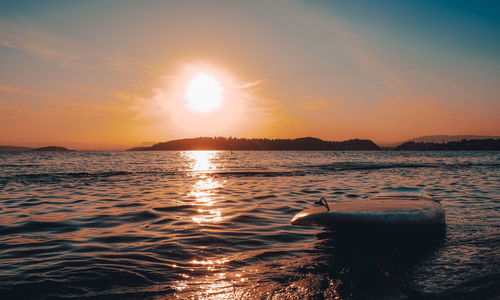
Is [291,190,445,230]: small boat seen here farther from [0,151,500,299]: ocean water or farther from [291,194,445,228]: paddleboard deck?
[0,151,500,299]: ocean water

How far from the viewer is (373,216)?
6.99m

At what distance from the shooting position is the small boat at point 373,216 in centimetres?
686

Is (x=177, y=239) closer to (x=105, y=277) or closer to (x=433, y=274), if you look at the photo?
(x=105, y=277)

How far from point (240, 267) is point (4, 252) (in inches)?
192

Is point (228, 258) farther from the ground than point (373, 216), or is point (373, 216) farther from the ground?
point (373, 216)

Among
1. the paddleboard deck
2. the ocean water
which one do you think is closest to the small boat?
the paddleboard deck

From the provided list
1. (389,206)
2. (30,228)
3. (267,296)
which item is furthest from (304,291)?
(30,228)

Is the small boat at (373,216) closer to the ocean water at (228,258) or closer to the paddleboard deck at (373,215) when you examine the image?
the paddleboard deck at (373,215)

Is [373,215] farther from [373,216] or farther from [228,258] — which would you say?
[228,258]

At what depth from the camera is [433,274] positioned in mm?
5051

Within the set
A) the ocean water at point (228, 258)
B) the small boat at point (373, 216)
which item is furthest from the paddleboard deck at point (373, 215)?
the ocean water at point (228, 258)

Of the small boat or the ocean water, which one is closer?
the ocean water

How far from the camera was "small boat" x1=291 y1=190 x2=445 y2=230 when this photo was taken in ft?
22.5

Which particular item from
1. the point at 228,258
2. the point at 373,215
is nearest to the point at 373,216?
the point at 373,215
